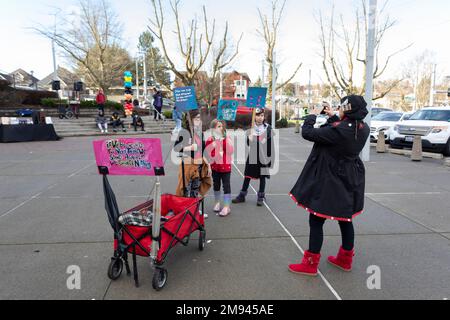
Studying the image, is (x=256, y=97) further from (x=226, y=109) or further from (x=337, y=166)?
(x=337, y=166)

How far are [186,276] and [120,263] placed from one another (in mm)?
679

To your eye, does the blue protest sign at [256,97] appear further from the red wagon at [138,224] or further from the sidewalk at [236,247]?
the red wagon at [138,224]

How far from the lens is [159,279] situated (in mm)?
3193

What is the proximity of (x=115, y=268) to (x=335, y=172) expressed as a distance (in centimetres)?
235

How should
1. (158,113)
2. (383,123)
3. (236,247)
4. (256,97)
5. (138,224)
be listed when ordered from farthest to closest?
(158,113), (383,123), (256,97), (236,247), (138,224)

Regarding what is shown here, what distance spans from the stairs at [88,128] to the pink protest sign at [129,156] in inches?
644

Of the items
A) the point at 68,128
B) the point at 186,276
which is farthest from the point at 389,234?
the point at 68,128

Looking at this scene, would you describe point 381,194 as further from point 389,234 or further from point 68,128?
point 68,128

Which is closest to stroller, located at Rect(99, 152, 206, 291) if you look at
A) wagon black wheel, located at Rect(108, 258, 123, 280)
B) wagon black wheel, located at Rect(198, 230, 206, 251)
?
wagon black wheel, located at Rect(108, 258, 123, 280)

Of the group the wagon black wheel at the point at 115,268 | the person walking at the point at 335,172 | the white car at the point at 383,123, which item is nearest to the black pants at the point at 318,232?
the person walking at the point at 335,172

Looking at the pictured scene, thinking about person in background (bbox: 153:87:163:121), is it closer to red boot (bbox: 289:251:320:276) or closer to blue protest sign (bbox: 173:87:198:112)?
blue protest sign (bbox: 173:87:198:112)

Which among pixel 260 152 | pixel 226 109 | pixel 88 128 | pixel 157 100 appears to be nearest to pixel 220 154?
pixel 260 152

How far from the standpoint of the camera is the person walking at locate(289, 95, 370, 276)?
3221 millimetres

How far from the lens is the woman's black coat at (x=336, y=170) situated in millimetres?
3219
